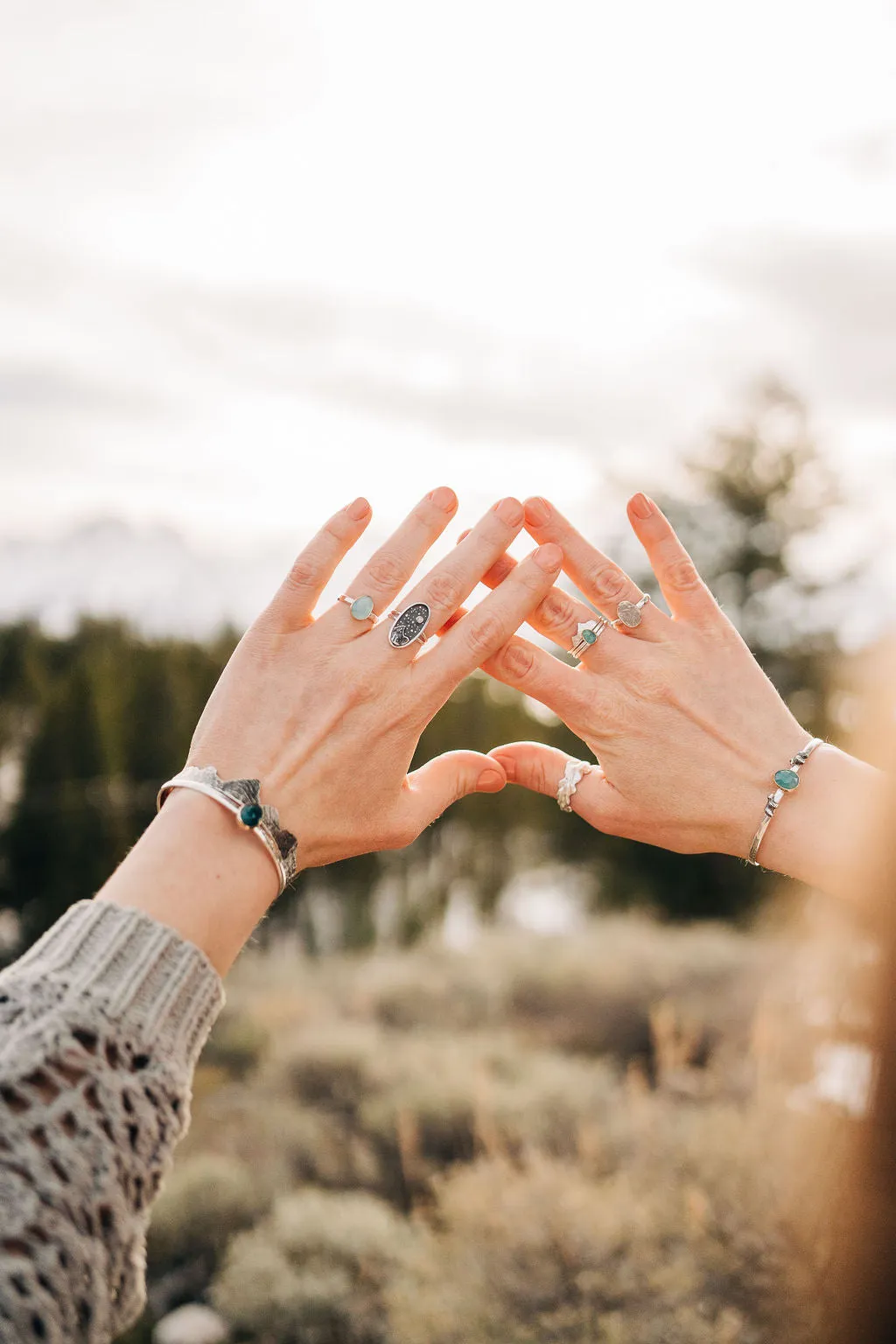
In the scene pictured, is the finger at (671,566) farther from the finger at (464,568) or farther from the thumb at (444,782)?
the thumb at (444,782)

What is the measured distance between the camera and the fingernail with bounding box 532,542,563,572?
7.17 feet

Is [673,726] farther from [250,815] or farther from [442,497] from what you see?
[250,815]

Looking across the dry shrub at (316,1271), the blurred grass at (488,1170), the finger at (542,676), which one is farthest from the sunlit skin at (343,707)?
the dry shrub at (316,1271)

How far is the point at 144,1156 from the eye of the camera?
1032mm

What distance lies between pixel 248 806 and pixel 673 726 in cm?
96

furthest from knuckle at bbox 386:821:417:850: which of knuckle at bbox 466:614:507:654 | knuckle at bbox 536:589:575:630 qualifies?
knuckle at bbox 536:589:575:630

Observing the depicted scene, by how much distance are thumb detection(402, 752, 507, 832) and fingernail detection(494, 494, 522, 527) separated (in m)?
0.49

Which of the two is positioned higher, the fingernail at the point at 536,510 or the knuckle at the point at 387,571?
the fingernail at the point at 536,510

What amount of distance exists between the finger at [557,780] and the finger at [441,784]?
0.06 m

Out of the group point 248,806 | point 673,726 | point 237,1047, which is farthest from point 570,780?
point 237,1047

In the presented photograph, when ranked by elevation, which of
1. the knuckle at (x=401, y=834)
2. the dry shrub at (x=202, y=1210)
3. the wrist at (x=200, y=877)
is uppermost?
the knuckle at (x=401, y=834)

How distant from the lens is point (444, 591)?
204 centimetres

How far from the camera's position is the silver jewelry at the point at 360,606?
1.94m

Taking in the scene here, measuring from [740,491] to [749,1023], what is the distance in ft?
21.9
